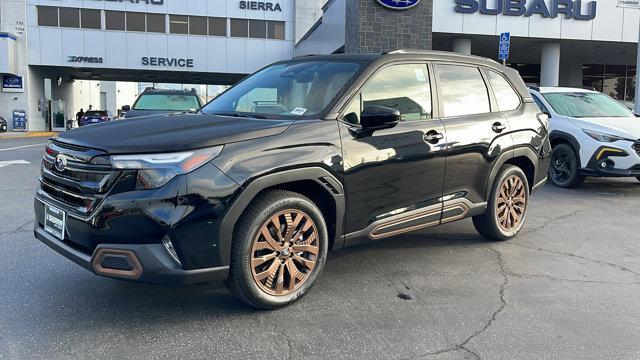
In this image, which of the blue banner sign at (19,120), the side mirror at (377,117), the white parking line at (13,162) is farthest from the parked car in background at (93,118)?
the side mirror at (377,117)

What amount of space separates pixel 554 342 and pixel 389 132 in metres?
1.83

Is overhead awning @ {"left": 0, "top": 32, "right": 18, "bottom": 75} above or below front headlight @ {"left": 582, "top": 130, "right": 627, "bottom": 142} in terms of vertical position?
above

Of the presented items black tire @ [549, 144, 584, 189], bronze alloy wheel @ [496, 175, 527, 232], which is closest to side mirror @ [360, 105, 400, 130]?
bronze alloy wheel @ [496, 175, 527, 232]

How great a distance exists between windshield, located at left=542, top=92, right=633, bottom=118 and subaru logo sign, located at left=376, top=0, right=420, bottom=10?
8.45m

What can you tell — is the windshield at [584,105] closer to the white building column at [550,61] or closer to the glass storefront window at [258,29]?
the white building column at [550,61]

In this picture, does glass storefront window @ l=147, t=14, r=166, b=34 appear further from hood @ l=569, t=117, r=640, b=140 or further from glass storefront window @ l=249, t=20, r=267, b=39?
hood @ l=569, t=117, r=640, b=140

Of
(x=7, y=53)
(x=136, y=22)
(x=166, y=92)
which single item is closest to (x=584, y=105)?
(x=166, y=92)

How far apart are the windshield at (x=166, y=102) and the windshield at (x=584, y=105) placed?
7931mm

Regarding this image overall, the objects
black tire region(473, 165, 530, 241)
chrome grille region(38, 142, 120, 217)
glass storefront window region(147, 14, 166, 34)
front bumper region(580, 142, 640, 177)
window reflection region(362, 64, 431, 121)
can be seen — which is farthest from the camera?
glass storefront window region(147, 14, 166, 34)

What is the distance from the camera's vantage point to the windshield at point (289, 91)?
161 inches

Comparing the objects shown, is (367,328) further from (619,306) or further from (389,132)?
(619,306)

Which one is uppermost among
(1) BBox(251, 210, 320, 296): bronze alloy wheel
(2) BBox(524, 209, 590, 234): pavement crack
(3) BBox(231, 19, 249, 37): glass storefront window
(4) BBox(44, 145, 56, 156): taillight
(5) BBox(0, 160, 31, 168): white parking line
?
(3) BBox(231, 19, 249, 37): glass storefront window

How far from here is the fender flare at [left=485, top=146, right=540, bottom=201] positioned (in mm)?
5109

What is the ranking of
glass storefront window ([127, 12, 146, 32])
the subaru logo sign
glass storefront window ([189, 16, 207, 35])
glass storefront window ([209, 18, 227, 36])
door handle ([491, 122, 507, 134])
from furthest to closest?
glass storefront window ([209, 18, 227, 36]) < glass storefront window ([189, 16, 207, 35]) < glass storefront window ([127, 12, 146, 32]) < the subaru logo sign < door handle ([491, 122, 507, 134])
